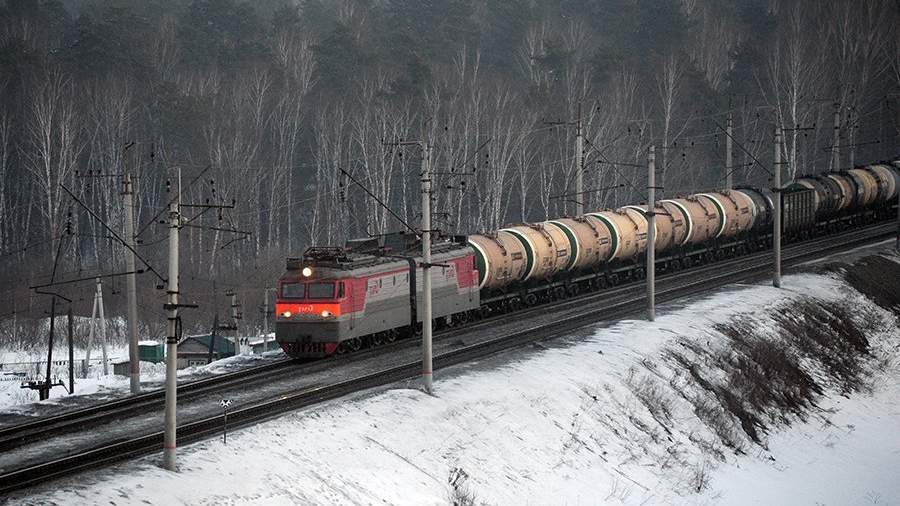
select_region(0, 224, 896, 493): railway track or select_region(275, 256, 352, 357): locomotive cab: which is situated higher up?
select_region(275, 256, 352, 357): locomotive cab

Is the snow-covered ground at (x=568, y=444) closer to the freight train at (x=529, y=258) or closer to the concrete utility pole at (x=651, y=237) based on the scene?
the concrete utility pole at (x=651, y=237)

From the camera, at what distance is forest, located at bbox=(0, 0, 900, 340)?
238 ft

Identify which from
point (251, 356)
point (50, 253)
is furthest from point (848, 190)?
point (50, 253)

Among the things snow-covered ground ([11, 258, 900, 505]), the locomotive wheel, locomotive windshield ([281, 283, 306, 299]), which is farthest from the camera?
the locomotive wheel

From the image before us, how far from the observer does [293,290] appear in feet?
Result: 115

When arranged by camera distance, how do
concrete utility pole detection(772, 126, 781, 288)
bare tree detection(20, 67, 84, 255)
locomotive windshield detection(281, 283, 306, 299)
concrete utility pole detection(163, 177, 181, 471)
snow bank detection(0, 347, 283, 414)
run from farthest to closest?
bare tree detection(20, 67, 84, 255) < concrete utility pole detection(772, 126, 781, 288) < locomotive windshield detection(281, 283, 306, 299) < snow bank detection(0, 347, 283, 414) < concrete utility pole detection(163, 177, 181, 471)

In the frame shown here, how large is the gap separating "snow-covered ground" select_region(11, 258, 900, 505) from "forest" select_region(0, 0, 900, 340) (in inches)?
1032

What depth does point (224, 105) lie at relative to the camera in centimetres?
8219

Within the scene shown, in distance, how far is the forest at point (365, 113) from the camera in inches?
2857

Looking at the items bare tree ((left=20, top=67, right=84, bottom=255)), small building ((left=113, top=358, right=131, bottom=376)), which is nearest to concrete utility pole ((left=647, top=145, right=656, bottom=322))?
small building ((left=113, top=358, right=131, bottom=376))

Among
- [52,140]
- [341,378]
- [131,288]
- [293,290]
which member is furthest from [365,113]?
[341,378]

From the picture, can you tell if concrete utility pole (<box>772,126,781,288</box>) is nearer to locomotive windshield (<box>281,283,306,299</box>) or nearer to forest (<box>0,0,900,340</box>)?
forest (<box>0,0,900,340</box>)

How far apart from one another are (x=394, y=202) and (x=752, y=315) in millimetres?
40641

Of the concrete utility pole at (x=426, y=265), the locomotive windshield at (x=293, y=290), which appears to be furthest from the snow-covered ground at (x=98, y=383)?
the concrete utility pole at (x=426, y=265)
